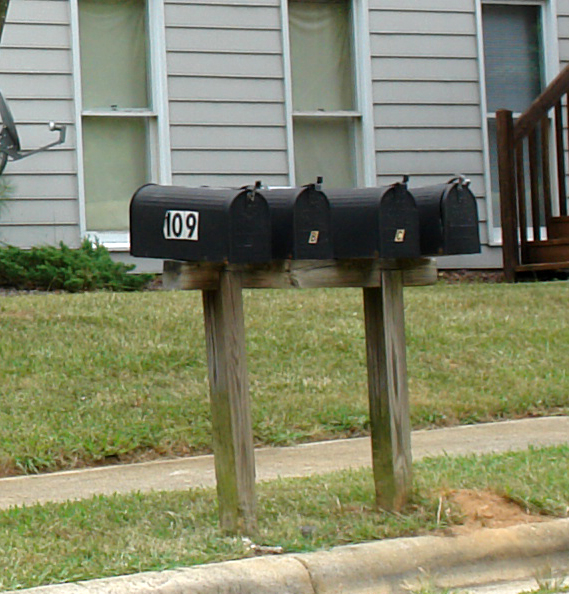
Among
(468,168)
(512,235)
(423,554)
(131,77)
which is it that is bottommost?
(423,554)

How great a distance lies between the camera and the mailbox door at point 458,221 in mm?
4441

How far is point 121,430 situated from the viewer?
21.0 ft

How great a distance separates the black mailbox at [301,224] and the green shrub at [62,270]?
609 centimetres

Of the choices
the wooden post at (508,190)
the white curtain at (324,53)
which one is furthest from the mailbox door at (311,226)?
the white curtain at (324,53)

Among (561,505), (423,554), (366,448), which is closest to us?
(423,554)

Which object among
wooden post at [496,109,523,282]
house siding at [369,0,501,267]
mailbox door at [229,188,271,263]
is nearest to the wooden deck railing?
wooden post at [496,109,523,282]

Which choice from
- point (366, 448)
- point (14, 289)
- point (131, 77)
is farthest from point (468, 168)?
point (366, 448)

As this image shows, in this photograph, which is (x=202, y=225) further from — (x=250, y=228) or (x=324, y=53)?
(x=324, y=53)

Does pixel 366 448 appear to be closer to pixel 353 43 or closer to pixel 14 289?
pixel 14 289

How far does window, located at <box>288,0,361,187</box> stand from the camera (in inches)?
480

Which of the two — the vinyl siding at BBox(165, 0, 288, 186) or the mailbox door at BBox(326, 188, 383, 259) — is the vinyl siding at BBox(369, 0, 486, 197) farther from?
the mailbox door at BBox(326, 188, 383, 259)

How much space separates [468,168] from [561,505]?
8.31 metres

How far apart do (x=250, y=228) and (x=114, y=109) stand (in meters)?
7.68

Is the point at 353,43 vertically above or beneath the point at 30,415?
above
